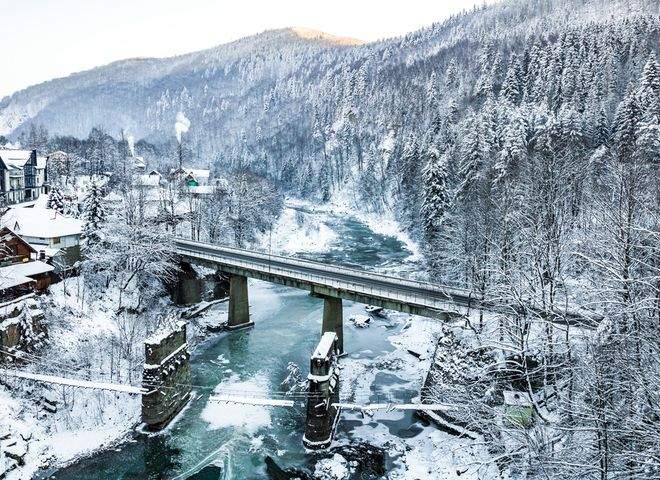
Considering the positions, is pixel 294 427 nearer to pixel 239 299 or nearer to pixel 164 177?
pixel 239 299

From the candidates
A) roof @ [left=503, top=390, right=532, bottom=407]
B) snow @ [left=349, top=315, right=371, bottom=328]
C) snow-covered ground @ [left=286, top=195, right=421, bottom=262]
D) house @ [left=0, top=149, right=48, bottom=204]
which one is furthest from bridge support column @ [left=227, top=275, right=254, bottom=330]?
house @ [left=0, top=149, right=48, bottom=204]

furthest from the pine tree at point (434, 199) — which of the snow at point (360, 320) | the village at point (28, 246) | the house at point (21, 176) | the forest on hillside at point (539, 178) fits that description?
the house at point (21, 176)

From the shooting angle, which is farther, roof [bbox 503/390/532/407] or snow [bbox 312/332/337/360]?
snow [bbox 312/332/337/360]

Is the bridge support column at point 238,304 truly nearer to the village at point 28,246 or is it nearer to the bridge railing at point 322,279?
the bridge railing at point 322,279

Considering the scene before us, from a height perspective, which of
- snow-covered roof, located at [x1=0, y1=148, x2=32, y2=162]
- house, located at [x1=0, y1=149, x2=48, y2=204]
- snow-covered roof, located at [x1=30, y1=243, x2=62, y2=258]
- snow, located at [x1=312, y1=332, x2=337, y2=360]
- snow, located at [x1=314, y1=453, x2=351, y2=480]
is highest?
snow-covered roof, located at [x1=0, y1=148, x2=32, y2=162]

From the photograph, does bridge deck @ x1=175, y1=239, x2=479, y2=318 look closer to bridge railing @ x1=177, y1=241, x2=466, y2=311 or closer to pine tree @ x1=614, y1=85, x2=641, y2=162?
bridge railing @ x1=177, y1=241, x2=466, y2=311

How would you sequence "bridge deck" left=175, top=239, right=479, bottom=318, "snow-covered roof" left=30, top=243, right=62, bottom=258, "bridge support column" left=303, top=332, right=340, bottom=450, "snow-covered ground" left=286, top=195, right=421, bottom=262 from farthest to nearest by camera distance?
"snow-covered ground" left=286, top=195, right=421, bottom=262
"snow-covered roof" left=30, top=243, right=62, bottom=258
"bridge deck" left=175, top=239, right=479, bottom=318
"bridge support column" left=303, top=332, right=340, bottom=450

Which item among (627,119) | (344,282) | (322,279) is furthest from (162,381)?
(627,119)

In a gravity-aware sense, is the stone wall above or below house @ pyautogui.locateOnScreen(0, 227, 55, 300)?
below
